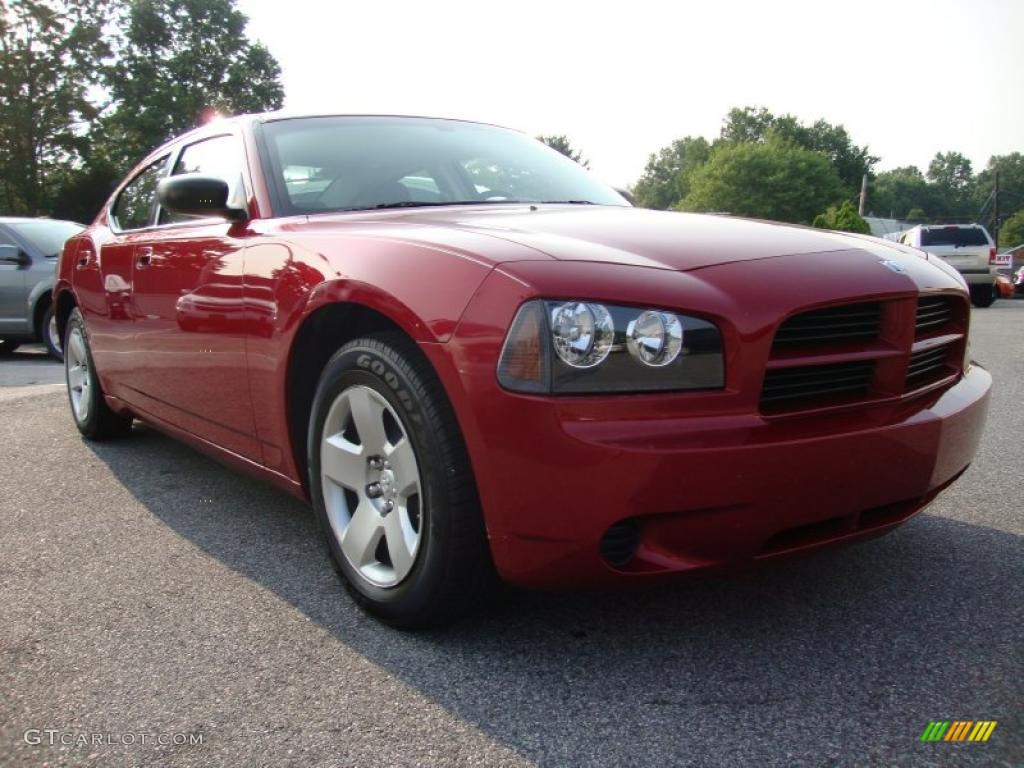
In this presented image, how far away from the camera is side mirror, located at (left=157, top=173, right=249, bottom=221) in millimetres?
2912

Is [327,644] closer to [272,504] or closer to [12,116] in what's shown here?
[272,504]

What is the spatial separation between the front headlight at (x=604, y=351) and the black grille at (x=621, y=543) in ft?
0.99

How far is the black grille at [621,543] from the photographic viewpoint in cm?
198

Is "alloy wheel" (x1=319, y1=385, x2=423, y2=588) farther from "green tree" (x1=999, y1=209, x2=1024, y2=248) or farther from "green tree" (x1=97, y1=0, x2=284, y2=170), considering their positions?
"green tree" (x1=999, y1=209, x2=1024, y2=248)

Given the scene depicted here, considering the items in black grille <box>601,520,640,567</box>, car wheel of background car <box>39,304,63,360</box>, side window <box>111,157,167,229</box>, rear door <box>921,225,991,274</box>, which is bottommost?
car wheel of background car <box>39,304,63,360</box>

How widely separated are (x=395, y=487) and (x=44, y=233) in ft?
30.9

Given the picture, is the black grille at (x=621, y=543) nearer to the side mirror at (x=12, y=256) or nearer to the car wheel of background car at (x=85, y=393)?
the car wheel of background car at (x=85, y=393)

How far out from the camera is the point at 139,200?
170 inches

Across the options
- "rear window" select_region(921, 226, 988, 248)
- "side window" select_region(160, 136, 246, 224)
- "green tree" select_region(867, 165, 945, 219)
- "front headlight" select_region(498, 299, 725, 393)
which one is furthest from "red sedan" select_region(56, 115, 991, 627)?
"green tree" select_region(867, 165, 945, 219)

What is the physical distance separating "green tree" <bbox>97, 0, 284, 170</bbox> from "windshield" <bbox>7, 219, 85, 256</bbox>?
29.5 m

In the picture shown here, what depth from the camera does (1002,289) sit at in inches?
844

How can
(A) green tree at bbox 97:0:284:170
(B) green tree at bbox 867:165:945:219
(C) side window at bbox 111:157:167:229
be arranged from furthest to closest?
1. (B) green tree at bbox 867:165:945:219
2. (A) green tree at bbox 97:0:284:170
3. (C) side window at bbox 111:157:167:229

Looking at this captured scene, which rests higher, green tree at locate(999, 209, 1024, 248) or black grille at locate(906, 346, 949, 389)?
black grille at locate(906, 346, 949, 389)

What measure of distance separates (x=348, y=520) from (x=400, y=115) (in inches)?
70.0
